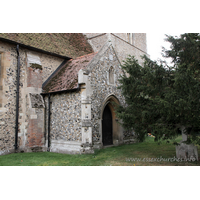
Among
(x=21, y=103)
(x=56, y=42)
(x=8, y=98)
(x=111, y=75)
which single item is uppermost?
(x=56, y=42)

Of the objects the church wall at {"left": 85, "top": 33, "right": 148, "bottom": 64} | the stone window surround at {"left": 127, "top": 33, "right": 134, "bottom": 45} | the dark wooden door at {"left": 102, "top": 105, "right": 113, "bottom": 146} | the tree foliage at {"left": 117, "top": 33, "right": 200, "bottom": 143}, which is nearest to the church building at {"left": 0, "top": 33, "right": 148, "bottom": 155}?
the dark wooden door at {"left": 102, "top": 105, "right": 113, "bottom": 146}

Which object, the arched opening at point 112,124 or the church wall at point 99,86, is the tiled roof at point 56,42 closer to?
the church wall at point 99,86

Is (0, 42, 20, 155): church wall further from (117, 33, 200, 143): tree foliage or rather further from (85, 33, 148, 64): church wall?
(85, 33, 148, 64): church wall

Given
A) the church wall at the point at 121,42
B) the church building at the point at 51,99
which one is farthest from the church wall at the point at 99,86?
the church wall at the point at 121,42

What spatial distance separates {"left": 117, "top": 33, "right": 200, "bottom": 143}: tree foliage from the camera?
18.1 feet

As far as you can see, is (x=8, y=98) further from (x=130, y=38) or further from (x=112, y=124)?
(x=130, y=38)

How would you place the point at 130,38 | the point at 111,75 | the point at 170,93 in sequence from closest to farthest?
the point at 170,93 → the point at 111,75 → the point at 130,38

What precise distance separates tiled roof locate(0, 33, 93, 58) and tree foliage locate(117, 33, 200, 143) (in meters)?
6.63

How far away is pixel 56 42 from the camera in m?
13.1

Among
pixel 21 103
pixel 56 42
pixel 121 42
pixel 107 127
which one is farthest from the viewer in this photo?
pixel 121 42

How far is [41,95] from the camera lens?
34.7 ft

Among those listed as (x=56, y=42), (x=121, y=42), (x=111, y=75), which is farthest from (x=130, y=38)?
(x=111, y=75)

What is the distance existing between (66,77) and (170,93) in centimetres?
668

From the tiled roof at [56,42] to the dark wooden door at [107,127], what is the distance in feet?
16.8
